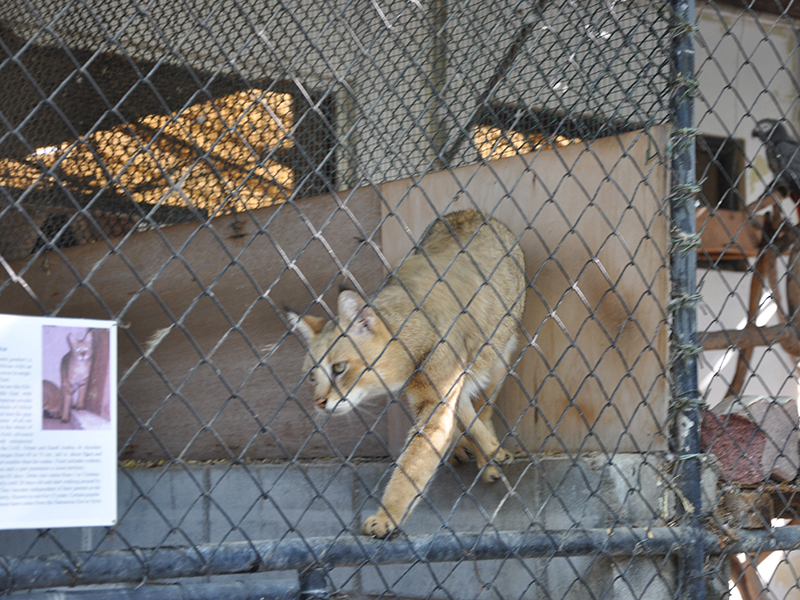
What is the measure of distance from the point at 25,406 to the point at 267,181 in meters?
2.65

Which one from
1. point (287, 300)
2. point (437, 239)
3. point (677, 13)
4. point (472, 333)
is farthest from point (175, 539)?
point (677, 13)

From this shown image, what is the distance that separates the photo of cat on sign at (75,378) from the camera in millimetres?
1577

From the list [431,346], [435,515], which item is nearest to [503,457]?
[435,515]

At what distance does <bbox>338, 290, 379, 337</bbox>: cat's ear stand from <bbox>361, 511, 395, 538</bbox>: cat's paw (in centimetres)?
70

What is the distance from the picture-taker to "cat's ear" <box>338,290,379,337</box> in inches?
111

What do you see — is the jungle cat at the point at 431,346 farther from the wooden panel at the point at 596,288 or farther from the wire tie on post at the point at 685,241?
the wire tie on post at the point at 685,241

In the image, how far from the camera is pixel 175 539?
3086mm

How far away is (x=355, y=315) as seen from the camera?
282 centimetres

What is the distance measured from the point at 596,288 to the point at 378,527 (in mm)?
1324

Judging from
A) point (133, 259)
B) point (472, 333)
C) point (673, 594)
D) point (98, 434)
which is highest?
point (133, 259)

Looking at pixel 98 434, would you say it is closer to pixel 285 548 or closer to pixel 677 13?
pixel 285 548

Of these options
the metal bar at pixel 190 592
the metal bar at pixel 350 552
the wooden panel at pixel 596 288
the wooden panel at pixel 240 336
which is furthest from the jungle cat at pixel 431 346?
the metal bar at pixel 190 592

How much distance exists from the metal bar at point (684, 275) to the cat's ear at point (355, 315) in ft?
3.73

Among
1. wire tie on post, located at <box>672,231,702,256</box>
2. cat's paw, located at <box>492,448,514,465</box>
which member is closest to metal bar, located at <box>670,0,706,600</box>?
wire tie on post, located at <box>672,231,702,256</box>
